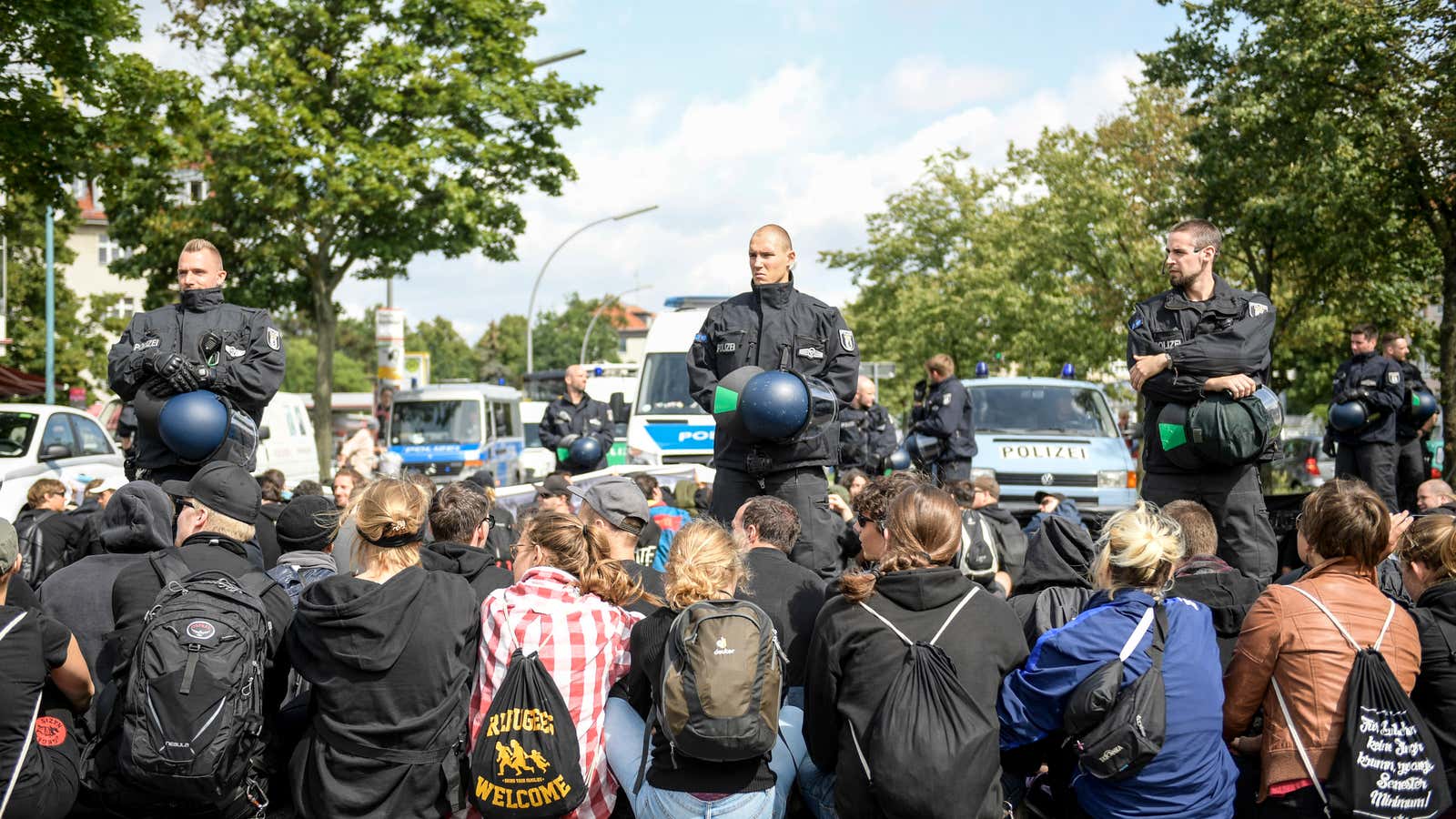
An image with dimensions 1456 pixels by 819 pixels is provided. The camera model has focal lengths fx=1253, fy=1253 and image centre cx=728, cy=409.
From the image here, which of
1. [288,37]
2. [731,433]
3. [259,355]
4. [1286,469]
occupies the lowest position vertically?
[1286,469]

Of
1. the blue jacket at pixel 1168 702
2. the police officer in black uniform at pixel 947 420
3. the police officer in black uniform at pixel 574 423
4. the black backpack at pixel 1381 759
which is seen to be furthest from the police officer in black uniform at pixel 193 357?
the police officer in black uniform at pixel 947 420

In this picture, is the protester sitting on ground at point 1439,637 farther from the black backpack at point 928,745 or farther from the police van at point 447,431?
the police van at point 447,431

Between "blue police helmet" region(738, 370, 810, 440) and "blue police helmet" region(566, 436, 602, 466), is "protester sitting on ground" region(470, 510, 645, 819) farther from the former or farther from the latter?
"blue police helmet" region(566, 436, 602, 466)

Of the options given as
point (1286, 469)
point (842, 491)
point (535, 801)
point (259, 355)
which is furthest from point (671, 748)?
point (1286, 469)

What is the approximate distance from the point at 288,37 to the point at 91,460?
476 inches

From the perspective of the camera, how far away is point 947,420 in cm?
1222

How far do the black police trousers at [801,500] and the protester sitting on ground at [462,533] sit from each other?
1.19 meters

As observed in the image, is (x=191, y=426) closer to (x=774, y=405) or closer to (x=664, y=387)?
(x=774, y=405)

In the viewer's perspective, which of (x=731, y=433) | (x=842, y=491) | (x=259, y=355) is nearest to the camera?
(x=731, y=433)

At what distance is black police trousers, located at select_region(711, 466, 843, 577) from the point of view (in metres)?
6.14

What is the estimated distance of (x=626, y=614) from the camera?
15.3 ft

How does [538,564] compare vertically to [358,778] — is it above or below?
above

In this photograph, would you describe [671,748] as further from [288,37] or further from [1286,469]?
[1286,469]

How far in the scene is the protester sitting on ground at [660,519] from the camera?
21.5 feet
